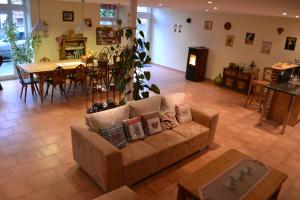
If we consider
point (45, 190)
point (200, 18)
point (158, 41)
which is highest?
point (200, 18)

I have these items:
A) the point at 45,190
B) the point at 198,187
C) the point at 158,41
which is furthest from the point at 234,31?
the point at 45,190

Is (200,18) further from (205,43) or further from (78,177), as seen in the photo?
(78,177)

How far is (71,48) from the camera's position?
836 cm

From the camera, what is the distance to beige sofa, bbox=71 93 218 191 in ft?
10.5

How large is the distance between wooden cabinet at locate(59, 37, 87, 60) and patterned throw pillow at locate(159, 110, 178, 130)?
201 inches

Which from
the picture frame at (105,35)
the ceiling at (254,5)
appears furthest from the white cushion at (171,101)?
the picture frame at (105,35)

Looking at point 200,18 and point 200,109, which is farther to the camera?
point 200,18

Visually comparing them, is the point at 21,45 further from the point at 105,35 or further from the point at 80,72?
the point at 105,35

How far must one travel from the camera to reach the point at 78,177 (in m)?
3.63

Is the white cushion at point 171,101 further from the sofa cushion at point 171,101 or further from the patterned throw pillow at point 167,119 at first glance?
the patterned throw pillow at point 167,119

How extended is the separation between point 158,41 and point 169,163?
8.02m

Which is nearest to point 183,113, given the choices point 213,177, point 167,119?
point 167,119

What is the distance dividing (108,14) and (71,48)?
2243mm

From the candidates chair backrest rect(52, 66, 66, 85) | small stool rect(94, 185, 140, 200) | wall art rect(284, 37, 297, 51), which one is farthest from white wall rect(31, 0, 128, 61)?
small stool rect(94, 185, 140, 200)
